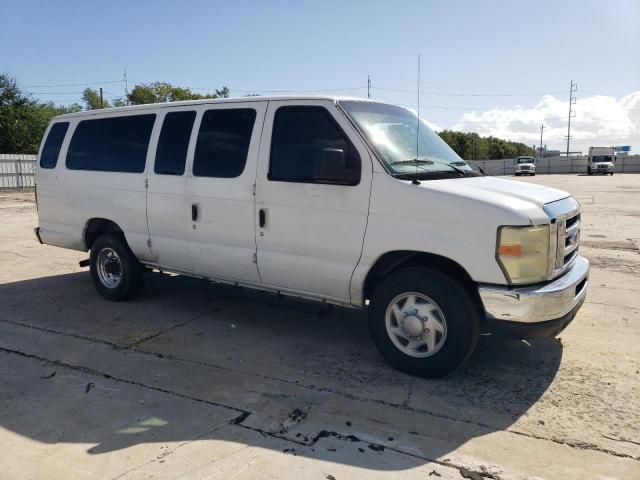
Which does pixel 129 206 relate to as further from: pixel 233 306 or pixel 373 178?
pixel 373 178

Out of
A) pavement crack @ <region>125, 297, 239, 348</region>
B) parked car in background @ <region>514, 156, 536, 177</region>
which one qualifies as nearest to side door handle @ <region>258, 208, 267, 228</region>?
pavement crack @ <region>125, 297, 239, 348</region>

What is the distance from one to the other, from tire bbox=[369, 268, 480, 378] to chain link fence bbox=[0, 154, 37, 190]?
85.6 ft

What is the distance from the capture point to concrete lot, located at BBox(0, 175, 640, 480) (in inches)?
124

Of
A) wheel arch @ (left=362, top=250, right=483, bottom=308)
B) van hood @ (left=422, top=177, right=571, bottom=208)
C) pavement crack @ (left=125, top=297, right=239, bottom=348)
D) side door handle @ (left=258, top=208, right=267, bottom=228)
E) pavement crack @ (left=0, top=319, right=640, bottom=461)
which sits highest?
van hood @ (left=422, top=177, right=571, bottom=208)

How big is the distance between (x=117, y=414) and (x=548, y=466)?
9.06 ft

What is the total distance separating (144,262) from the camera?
19.9 feet

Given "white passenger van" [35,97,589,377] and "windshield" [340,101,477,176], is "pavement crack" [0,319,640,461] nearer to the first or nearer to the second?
"white passenger van" [35,97,589,377]

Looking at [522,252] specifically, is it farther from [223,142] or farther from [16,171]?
[16,171]

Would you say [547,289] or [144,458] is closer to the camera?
[144,458]

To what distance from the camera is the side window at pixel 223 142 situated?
5.00m

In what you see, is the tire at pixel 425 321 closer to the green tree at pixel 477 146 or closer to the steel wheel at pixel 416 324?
the steel wheel at pixel 416 324

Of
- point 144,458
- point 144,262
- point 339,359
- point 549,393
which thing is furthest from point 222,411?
point 144,262

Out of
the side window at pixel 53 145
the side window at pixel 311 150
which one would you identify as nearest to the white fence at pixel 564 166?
the side window at pixel 53 145

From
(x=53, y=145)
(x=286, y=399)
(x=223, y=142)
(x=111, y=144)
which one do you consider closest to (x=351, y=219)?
(x=286, y=399)
